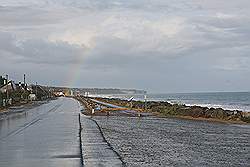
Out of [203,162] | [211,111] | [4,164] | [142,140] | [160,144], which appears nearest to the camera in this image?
[4,164]

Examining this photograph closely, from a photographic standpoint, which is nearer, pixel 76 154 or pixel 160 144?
pixel 76 154

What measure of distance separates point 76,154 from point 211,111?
32.8m

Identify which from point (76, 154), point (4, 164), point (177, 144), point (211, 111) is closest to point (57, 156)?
point (76, 154)

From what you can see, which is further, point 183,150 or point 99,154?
point 183,150

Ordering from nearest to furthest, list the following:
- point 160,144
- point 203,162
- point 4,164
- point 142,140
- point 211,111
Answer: point 4,164 < point 203,162 < point 160,144 < point 142,140 < point 211,111

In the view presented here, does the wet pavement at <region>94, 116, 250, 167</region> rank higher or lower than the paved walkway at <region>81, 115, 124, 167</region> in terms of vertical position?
lower

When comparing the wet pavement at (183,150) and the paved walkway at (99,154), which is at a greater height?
the paved walkway at (99,154)

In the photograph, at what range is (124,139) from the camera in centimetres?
2169

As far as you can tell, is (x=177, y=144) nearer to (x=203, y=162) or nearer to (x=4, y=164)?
(x=203, y=162)

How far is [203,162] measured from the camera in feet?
46.7

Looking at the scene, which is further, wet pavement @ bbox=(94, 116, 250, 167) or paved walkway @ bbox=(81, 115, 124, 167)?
wet pavement @ bbox=(94, 116, 250, 167)

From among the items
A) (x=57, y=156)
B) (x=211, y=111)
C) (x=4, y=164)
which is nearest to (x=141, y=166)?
(x=57, y=156)

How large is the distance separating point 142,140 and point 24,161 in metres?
8.89

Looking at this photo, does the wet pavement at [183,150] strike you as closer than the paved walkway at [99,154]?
No
